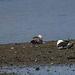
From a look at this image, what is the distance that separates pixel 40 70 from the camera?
13.9 m

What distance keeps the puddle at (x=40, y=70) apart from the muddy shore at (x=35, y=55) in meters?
0.64

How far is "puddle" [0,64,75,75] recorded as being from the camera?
1348cm

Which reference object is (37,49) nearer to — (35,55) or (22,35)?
(35,55)

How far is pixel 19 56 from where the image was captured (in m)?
16.3

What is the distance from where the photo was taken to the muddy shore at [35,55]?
50.4ft

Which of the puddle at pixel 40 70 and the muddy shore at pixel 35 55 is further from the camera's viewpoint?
the muddy shore at pixel 35 55

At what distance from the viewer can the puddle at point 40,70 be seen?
13.5 metres

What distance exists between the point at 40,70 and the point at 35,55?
96.6 inches

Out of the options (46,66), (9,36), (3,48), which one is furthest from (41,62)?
(9,36)

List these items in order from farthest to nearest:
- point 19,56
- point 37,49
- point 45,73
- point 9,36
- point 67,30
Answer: point 67,30 → point 9,36 → point 37,49 → point 19,56 → point 45,73

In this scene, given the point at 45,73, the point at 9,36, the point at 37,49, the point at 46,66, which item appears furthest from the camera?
the point at 9,36

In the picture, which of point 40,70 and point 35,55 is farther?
point 35,55

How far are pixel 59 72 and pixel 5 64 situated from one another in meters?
2.37

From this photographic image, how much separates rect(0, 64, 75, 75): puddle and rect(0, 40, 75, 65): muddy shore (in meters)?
0.64
